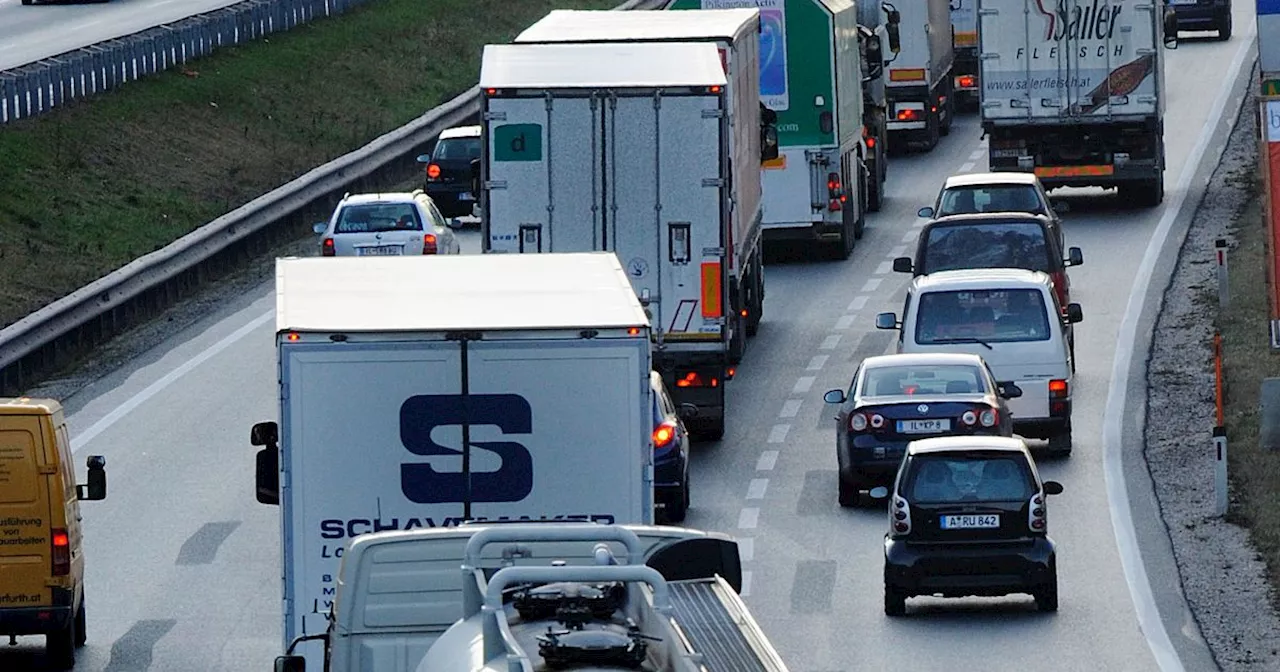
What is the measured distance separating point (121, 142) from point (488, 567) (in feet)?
114

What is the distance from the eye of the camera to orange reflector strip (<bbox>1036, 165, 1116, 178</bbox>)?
4141 centimetres

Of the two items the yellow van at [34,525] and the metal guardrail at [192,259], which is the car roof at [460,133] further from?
the yellow van at [34,525]

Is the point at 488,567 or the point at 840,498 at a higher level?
the point at 488,567

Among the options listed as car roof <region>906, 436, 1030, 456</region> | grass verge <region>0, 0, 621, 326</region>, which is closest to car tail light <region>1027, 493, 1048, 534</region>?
car roof <region>906, 436, 1030, 456</region>

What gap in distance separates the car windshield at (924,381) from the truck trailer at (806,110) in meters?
12.6

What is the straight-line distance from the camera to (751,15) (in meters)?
31.5

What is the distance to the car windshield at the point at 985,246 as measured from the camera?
3000 centimetres

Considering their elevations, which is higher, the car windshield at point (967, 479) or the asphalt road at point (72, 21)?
the asphalt road at point (72, 21)

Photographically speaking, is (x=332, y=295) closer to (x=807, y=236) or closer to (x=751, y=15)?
(x=751, y=15)

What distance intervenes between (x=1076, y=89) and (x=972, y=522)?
22782 mm

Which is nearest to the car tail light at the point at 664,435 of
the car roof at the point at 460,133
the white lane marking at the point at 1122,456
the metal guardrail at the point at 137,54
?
the white lane marking at the point at 1122,456

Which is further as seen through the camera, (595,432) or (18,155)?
(18,155)

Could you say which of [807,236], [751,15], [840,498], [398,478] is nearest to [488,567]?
[398,478]

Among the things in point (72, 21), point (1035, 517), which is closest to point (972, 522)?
point (1035, 517)
